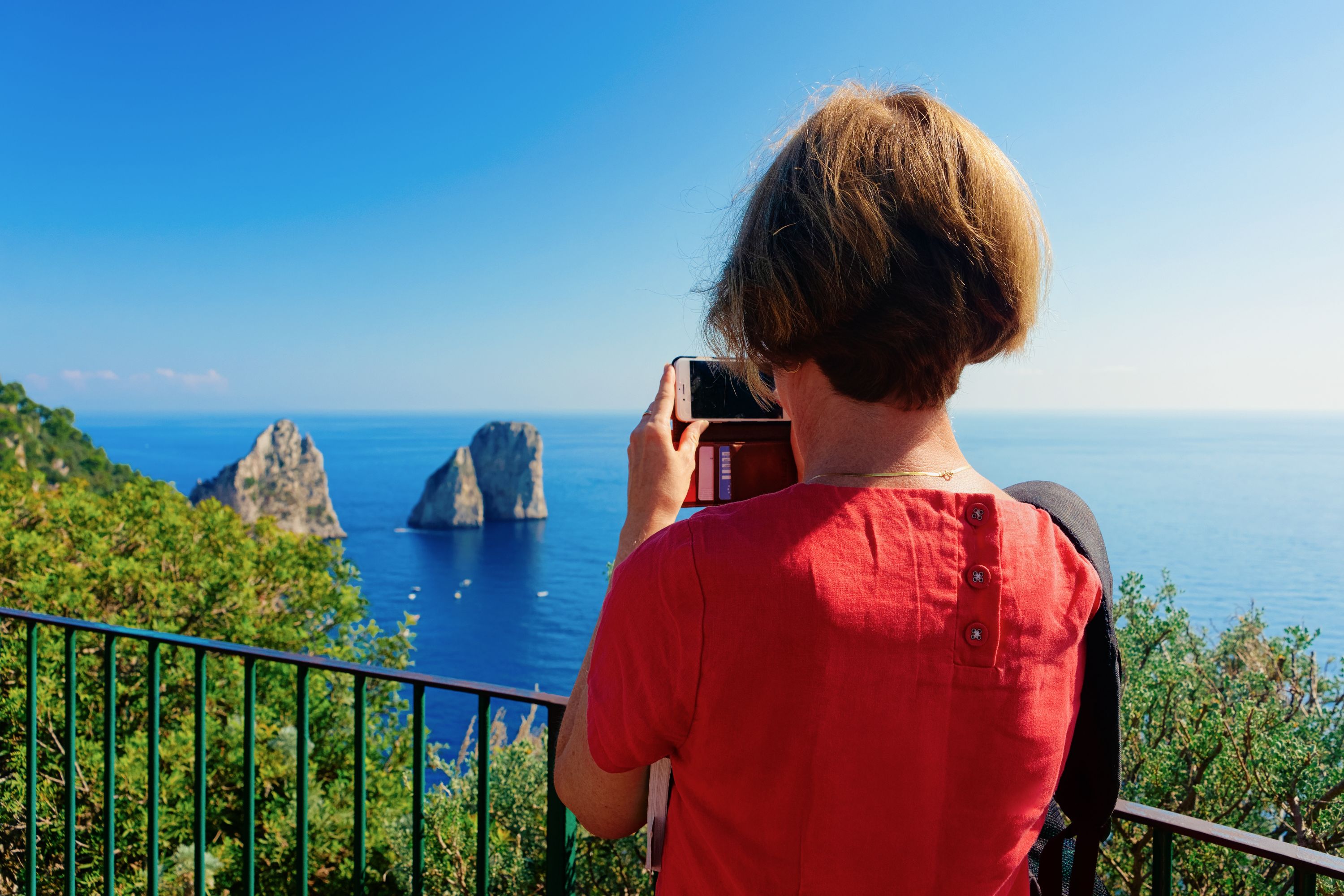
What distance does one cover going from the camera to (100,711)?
298 inches

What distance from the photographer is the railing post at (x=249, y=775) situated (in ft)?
5.65

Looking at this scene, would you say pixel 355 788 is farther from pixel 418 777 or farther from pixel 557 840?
pixel 557 840

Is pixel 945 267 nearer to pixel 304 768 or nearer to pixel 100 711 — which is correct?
pixel 304 768

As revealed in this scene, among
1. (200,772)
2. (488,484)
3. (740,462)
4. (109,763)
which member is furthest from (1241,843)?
(488,484)

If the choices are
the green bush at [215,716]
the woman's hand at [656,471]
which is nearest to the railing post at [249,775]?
the woman's hand at [656,471]

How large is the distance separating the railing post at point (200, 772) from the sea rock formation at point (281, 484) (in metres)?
57.9

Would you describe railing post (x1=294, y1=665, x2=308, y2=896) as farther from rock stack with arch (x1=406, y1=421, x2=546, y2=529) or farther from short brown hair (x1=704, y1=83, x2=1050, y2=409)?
rock stack with arch (x1=406, y1=421, x2=546, y2=529)

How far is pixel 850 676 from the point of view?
63 centimetres

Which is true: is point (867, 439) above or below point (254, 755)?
above

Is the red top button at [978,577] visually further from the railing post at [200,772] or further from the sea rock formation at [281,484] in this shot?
the sea rock formation at [281,484]

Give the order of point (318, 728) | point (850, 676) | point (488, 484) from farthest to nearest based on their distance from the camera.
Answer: point (488, 484), point (318, 728), point (850, 676)

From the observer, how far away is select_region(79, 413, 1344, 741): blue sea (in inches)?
1127

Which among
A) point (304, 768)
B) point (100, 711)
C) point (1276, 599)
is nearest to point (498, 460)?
point (1276, 599)

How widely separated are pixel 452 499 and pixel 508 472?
5817 mm
